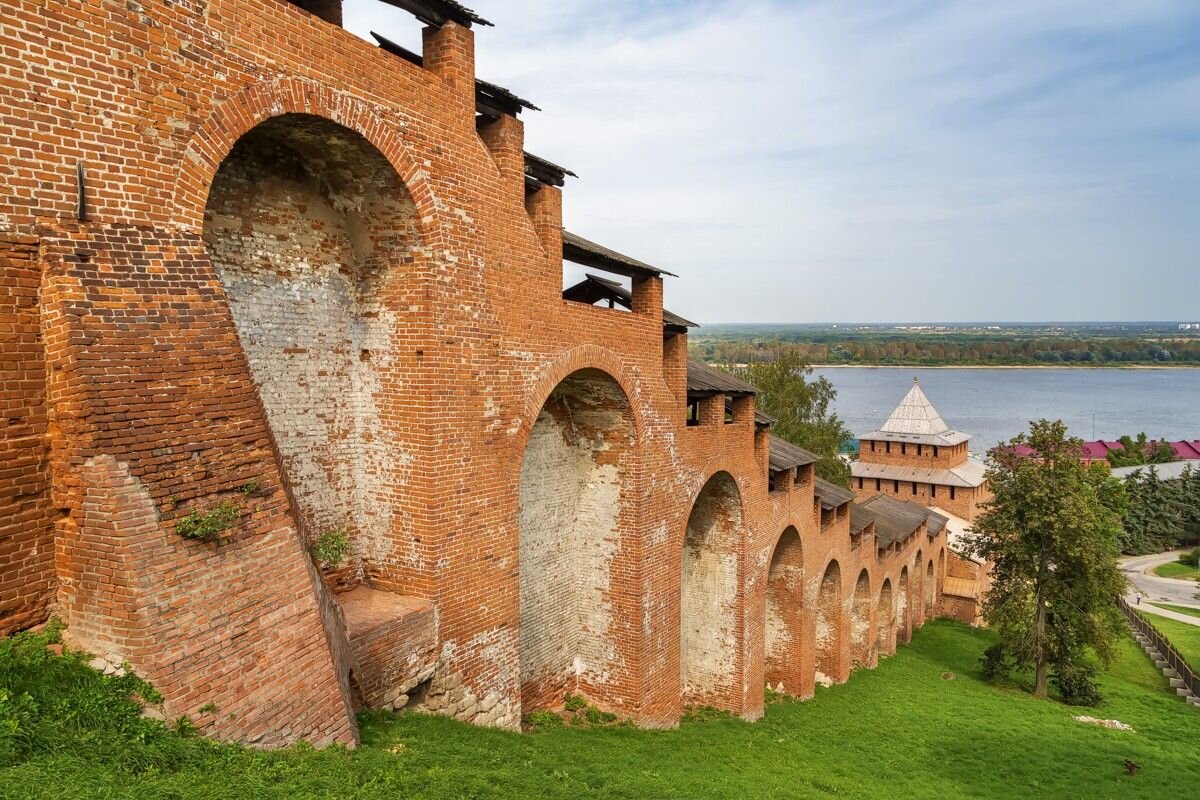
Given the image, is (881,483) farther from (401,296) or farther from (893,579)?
(401,296)

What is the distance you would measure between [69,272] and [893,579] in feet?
80.5

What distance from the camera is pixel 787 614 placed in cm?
1636

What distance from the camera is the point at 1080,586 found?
1900cm

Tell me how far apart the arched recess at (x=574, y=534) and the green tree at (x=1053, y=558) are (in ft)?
47.7

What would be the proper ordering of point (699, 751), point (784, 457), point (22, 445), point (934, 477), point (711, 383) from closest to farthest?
point (22, 445)
point (699, 751)
point (711, 383)
point (784, 457)
point (934, 477)

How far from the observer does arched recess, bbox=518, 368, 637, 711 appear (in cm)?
1006

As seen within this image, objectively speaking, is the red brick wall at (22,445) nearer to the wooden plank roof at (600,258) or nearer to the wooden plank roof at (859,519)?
the wooden plank roof at (600,258)

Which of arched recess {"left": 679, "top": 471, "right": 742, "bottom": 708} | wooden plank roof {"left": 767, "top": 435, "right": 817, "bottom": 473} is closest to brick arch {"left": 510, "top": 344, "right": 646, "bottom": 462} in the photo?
arched recess {"left": 679, "top": 471, "right": 742, "bottom": 708}

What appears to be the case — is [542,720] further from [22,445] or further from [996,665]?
[996,665]

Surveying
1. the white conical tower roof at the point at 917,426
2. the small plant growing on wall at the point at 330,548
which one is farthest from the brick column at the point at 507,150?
the white conical tower roof at the point at 917,426

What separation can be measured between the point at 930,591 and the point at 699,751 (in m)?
24.3

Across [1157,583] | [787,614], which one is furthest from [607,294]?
[1157,583]

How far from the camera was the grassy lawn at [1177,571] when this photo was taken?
38781mm

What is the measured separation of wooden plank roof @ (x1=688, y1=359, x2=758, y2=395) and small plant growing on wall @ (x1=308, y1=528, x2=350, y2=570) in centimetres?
683
